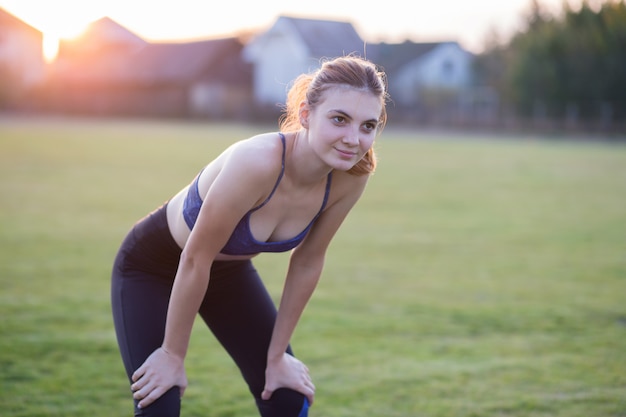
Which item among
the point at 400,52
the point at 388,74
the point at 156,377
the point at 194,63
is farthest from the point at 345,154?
the point at 194,63

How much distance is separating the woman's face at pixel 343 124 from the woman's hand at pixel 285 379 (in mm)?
924

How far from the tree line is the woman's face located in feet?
124

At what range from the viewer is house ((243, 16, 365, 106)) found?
25622mm

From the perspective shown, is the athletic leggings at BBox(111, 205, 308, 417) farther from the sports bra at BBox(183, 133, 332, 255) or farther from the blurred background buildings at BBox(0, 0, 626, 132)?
the blurred background buildings at BBox(0, 0, 626, 132)

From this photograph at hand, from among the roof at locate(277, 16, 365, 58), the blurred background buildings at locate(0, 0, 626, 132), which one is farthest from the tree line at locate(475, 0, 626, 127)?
the roof at locate(277, 16, 365, 58)

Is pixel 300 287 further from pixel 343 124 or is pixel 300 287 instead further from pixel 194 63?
pixel 194 63

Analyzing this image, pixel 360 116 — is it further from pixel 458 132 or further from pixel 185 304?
pixel 458 132

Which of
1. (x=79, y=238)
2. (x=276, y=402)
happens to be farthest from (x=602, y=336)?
(x=79, y=238)

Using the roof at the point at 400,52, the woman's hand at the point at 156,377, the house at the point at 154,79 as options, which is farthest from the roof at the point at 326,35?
the house at the point at 154,79

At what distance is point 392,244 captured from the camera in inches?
367

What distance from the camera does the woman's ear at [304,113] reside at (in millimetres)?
2689

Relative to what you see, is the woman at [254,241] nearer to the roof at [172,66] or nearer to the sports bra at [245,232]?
the sports bra at [245,232]

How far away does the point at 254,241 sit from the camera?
9.11 feet

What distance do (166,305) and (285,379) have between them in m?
0.61
